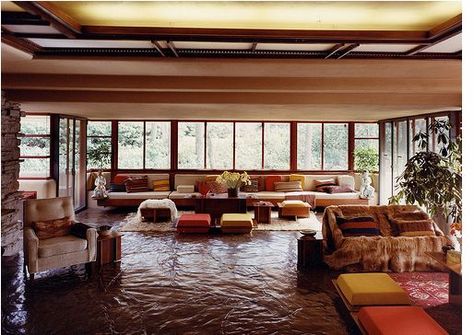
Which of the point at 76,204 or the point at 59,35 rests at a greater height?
the point at 59,35

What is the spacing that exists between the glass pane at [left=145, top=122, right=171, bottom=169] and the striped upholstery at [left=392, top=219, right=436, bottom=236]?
25.4 ft

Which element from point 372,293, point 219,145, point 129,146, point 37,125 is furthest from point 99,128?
point 372,293

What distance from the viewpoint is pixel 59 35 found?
3891 mm

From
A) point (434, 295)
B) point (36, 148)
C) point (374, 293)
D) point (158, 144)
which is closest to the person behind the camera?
point (374, 293)

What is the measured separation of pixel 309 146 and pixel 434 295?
7769 millimetres

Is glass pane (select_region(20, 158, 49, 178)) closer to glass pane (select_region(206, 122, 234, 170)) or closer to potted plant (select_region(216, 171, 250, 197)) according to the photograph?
potted plant (select_region(216, 171, 250, 197))

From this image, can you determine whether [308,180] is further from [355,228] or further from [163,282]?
[163,282]

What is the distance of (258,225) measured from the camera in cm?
873

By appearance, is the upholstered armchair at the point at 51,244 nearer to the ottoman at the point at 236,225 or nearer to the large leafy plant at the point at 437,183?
the ottoman at the point at 236,225

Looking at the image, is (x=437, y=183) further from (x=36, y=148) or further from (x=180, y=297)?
(x=36, y=148)

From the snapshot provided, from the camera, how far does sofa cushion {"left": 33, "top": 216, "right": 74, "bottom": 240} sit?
5.41m
